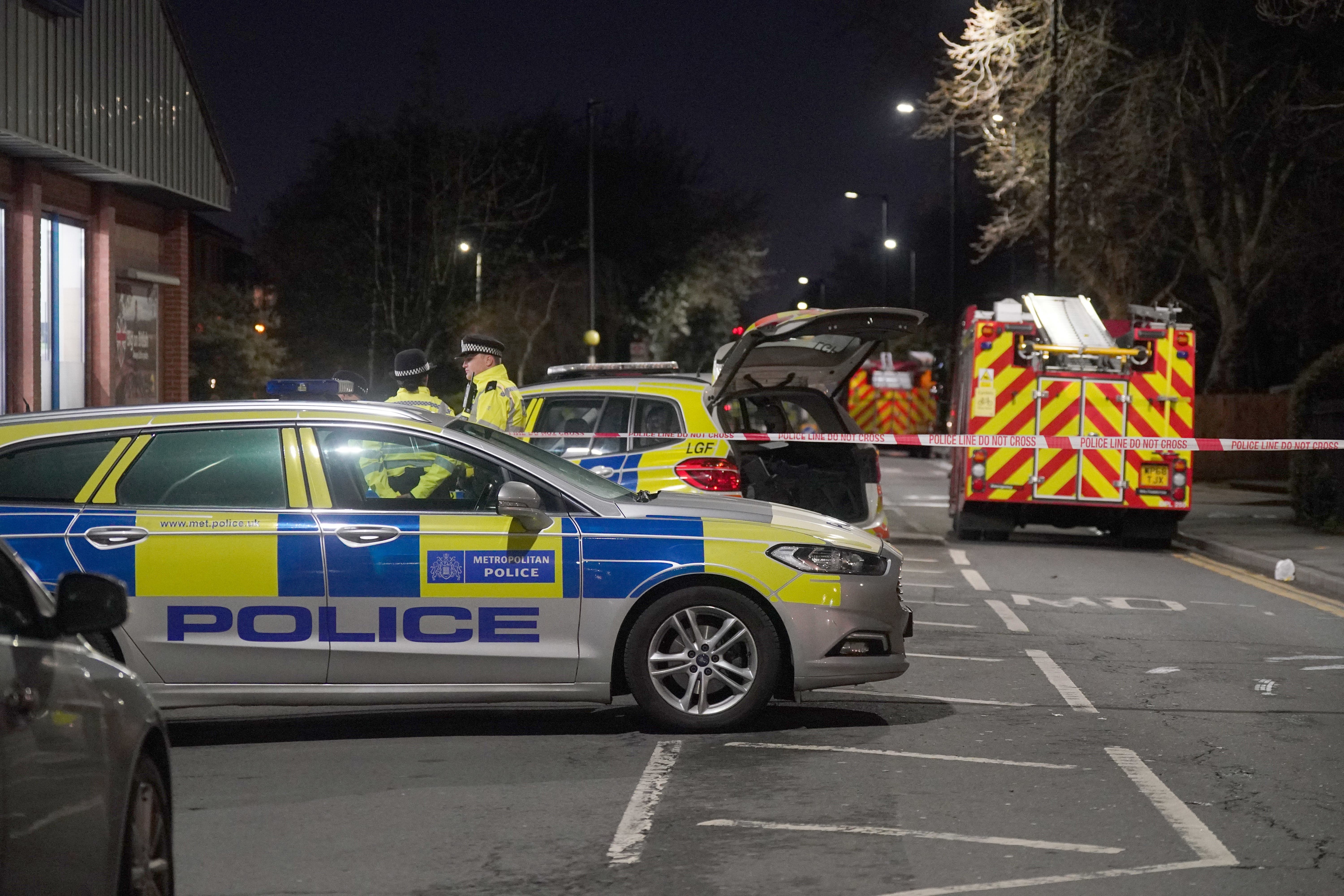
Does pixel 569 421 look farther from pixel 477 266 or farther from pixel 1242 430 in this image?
pixel 1242 430

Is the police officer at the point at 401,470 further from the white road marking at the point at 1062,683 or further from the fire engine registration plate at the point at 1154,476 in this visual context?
the fire engine registration plate at the point at 1154,476

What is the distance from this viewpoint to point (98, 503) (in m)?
7.26

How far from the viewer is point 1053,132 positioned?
93.2ft

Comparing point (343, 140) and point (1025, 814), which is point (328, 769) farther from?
point (343, 140)

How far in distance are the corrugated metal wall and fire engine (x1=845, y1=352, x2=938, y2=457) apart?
91.1 ft

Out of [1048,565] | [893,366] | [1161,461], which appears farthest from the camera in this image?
[893,366]

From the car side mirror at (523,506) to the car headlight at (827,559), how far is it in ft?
3.39

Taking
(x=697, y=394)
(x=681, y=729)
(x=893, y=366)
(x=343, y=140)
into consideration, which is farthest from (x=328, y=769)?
(x=893, y=366)

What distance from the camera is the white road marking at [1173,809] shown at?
5.55 metres

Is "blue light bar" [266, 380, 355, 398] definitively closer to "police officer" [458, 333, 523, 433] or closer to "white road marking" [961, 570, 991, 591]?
"police officer" [458, 333, 523, 433]

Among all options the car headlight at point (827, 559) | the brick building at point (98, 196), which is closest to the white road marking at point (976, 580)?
the car headlight at point (827, 559)

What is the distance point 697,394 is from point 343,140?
108ft

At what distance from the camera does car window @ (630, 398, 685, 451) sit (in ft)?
39.2

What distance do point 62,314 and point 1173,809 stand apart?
52.6ft
